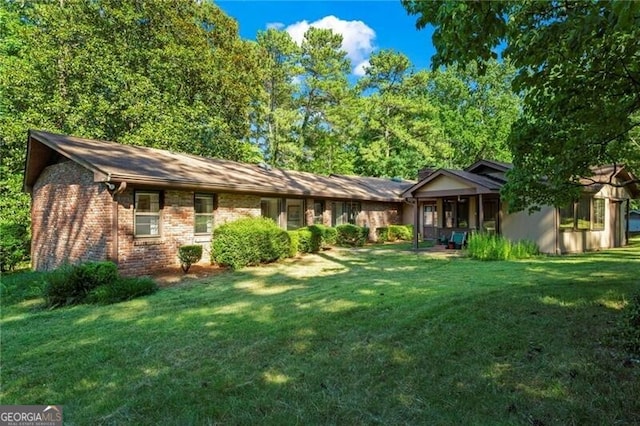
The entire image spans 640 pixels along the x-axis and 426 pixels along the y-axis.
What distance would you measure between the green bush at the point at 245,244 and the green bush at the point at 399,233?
9.94m

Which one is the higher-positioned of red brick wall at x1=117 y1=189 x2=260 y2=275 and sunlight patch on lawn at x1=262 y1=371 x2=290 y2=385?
red brick wall at x1=117 y1=189 x2=260 y2=275

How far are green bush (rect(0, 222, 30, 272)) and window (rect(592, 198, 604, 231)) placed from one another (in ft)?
74.1

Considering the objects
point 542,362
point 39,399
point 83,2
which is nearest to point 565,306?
point 542,362

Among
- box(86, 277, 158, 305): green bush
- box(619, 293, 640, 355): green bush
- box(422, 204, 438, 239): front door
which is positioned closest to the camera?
box(619, 293, 640, 355): green bush

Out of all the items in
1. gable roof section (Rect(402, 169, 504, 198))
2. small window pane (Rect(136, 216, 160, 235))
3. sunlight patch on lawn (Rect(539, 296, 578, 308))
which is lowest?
sunlight patch on lawn (Rect(539, 296, 578, 308))

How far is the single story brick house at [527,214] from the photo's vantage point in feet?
48.5

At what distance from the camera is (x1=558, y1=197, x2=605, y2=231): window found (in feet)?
49.9

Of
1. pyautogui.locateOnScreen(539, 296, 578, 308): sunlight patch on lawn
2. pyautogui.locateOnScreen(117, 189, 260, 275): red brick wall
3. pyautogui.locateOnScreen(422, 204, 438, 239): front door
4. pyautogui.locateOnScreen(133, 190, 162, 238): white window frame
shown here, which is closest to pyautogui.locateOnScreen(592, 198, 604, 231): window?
pyautogui.locateOnScreen(422, 204, 438, 239): front door

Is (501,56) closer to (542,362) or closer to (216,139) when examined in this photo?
(542,362)

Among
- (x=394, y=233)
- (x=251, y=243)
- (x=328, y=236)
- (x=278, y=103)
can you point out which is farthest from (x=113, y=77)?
(x=394, y=233)

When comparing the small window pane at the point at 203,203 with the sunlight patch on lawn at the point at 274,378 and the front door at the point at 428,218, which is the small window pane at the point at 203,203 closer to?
the sunlight patch on lawn at the point at 274,378

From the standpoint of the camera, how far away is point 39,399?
3.66 meters

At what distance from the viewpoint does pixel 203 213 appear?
1352cm

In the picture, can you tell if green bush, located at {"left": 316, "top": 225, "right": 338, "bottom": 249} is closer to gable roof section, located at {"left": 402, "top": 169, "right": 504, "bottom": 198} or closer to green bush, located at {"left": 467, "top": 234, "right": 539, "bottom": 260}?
gable roof section, located at {"left": 402, "top": 169, "right": 504, "bottom": 198}
